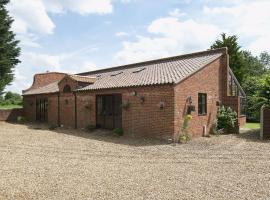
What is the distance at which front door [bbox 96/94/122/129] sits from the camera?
17.9m

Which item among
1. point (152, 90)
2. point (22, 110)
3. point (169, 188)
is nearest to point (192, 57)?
point (152, 90)

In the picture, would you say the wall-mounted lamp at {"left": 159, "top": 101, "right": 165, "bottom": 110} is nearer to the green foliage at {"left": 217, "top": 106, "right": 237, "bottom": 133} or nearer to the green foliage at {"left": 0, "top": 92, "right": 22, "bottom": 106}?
the green foliage at {"left": 217, "top": 106, "right": 237, "bottom": 133}

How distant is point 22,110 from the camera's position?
29516mm

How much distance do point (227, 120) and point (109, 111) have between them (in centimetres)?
746

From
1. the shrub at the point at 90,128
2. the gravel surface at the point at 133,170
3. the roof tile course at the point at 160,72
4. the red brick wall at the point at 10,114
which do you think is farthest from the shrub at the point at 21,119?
the gravel surface at the point at 133,170

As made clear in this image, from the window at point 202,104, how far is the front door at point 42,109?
14339 millimetres

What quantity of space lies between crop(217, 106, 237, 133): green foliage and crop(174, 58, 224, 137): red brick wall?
0.48 meters

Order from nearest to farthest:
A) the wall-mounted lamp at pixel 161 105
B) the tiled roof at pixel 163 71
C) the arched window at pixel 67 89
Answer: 1. the wall-mounted lamp at pixel 161 105
2. the tiled roof at pixel 163 71
3. the arched window at pixel 67 89

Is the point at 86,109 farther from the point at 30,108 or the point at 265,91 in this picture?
the point at 265,91

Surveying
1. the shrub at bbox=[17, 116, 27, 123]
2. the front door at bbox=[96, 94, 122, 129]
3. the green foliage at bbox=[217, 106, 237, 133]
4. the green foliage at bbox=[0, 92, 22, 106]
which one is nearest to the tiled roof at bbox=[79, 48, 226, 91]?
the front door at bbox=[96, 94, 122, 129]

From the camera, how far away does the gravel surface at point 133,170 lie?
21.1 ft

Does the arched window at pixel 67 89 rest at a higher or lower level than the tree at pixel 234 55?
lower

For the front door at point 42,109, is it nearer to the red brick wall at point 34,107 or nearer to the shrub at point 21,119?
the red brick wall at point 34,107

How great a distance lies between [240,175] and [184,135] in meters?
6.53
